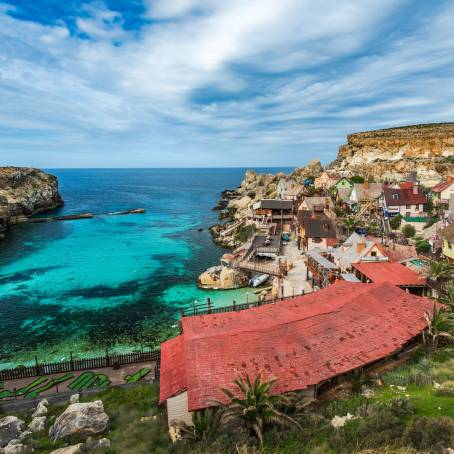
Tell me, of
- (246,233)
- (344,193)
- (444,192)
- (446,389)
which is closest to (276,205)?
(246,233)

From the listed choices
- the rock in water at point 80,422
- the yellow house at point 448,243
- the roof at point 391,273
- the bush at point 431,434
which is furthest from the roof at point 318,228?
the rock in water at point 80,422

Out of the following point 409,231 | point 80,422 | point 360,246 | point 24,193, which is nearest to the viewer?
point 80,422

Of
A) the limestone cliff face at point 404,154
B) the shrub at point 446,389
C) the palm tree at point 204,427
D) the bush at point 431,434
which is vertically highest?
the limestone cliff face at point 404,154

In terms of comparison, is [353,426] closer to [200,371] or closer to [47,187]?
[200,371]

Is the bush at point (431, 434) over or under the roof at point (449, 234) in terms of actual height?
under

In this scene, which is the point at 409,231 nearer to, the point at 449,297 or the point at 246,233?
the point at 449,297

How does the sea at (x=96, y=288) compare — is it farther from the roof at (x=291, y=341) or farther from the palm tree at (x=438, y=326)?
the palm tree at (x=438, y=326)
